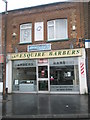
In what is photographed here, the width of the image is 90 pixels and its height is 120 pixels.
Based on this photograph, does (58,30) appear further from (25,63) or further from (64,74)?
(25,63)

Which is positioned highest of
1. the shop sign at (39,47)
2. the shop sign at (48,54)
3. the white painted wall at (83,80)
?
the shop sign at (39,47)

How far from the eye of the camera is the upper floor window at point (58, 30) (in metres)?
13.9

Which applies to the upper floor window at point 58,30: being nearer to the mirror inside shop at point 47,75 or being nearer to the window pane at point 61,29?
the window pane at point 61,29

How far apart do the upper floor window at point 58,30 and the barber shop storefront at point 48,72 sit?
1.28m

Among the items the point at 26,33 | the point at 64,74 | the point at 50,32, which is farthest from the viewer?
the point at 26,33

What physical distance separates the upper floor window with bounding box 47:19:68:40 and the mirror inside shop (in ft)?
6.00

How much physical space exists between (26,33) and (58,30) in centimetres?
282

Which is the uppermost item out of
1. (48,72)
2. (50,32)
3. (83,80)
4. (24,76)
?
(50,32)

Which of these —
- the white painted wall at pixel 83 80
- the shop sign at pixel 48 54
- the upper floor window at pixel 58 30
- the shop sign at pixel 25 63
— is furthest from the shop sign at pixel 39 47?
the white painted wall at pixel 83 80

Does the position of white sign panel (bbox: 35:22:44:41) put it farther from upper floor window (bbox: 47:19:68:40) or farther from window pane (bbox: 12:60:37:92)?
window pane (bbox: 12:60:37:92)

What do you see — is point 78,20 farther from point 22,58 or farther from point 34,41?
point 22,58

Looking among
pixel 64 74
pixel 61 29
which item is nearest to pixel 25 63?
pixel 64 74

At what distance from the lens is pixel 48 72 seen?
1388cm

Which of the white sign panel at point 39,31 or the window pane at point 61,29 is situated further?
the white sign panel at point 39,31
